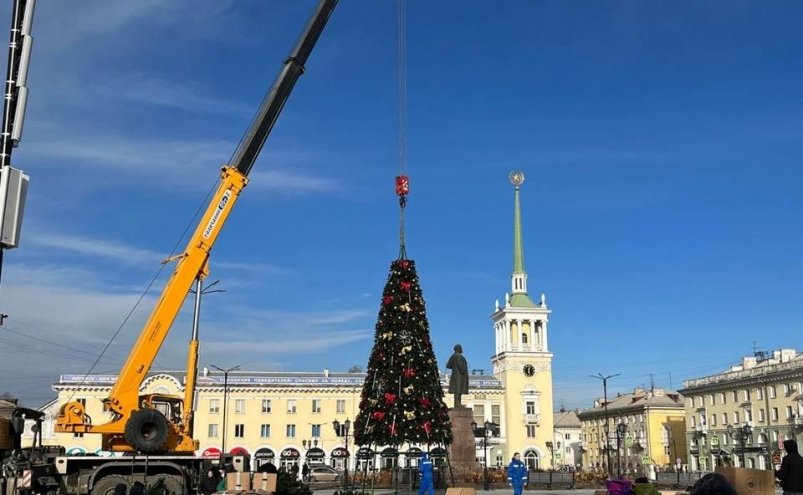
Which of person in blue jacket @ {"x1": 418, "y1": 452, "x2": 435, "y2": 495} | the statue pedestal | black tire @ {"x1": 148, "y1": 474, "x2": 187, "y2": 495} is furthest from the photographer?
the statue pedestal

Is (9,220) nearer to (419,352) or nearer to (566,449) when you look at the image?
(419,352)

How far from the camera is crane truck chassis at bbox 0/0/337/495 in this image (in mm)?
18969

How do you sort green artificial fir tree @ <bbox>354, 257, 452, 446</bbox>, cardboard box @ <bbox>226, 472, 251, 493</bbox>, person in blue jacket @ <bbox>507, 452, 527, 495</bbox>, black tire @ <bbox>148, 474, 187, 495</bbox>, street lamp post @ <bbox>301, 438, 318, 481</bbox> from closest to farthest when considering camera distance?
cardboard box @ <bbox>226, 472, 251, 493</bbox>, black tire @ <bbox>148, 474, 187, 495</bbox>, person in blue jacket @ <bbox>507, 452, 527, 495</bbox>, green artificial fir tree @ <bbox>354, 257, 452, 446</bbox>, street lamp post @ <bbox>301, 438, 318, 481</bbox>

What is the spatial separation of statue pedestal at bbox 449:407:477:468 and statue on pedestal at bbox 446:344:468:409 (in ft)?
3.00

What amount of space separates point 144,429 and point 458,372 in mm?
18677

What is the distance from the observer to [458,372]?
35.9 metres

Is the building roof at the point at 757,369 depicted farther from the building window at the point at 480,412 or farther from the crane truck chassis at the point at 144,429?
the crane truck chassis at the point at 144,429

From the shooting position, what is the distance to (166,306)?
2073cm

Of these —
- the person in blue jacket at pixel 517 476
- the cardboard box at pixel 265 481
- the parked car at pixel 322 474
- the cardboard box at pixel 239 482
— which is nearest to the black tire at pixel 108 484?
the cardboard box at pixel 239 482

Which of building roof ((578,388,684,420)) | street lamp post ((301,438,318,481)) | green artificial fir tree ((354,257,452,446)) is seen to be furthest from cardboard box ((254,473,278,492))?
building roof ((578,388,684,420))

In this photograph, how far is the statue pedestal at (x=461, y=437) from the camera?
111 ft

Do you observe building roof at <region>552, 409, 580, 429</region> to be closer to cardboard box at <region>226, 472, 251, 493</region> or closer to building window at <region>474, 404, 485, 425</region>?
building window at <region>474, 404, 485, 425</region>

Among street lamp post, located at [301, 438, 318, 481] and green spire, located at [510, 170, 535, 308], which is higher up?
green spire, located at [510, 170, 535, 308]

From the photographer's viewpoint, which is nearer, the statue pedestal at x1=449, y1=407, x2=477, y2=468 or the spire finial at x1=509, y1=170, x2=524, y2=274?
the statue pedestal at x1=449, y1=407, x2=477, y2=468
